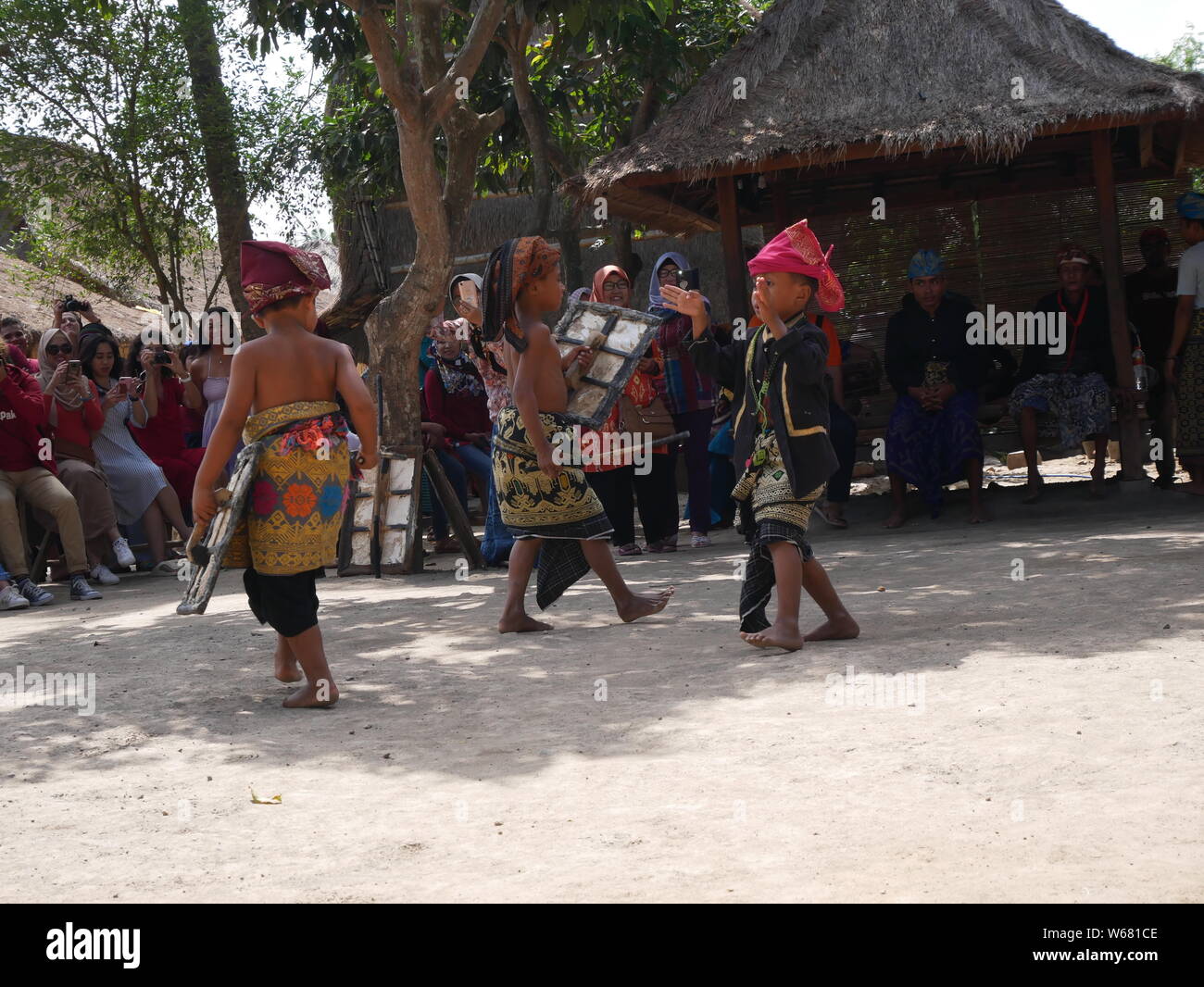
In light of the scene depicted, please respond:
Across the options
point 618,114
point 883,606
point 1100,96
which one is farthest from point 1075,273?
point 618,114

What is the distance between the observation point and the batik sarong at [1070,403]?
33.1 feet

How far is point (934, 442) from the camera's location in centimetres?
1004

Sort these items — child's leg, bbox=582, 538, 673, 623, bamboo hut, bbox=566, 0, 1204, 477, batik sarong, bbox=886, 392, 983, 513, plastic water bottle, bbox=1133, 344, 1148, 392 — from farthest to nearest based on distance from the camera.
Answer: plastic water bottle, bbox=1133, 344, 1148, 392, bamboo hut, bbox=566, 0, 1204, 477, batik sarong, bbox=886, 392, 983, 513, child's leg, bbox=582, 538, 673, 623

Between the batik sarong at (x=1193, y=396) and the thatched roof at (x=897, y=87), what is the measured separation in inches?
60.4

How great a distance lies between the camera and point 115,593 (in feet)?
31.1

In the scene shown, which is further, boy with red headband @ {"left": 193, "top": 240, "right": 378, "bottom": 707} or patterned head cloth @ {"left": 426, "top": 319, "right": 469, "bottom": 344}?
patterned head cloth @ {"left": 426, "top": 319, "right": 469, "bottom": 344}

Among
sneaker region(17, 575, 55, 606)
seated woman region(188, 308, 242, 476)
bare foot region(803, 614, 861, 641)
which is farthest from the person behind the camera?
seated woman region(188, 308, 242, 476)

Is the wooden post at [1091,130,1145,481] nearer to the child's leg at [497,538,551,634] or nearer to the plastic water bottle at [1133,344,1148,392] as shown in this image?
the plastic water bottle at [1133,344,1148,392]

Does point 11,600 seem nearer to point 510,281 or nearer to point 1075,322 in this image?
point 510,281

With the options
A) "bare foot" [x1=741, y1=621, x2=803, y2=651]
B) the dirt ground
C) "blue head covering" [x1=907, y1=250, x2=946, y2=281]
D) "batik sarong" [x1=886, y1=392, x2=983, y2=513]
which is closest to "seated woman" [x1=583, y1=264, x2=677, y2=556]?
"batik sarong" [x1=886, y1=392, x2=983, y2=513]

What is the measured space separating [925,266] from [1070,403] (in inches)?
56.2

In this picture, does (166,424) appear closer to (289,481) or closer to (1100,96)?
(289,481)

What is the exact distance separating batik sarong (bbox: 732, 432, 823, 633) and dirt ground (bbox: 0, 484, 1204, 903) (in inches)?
9.4

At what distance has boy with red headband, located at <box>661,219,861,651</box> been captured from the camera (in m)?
5.70
